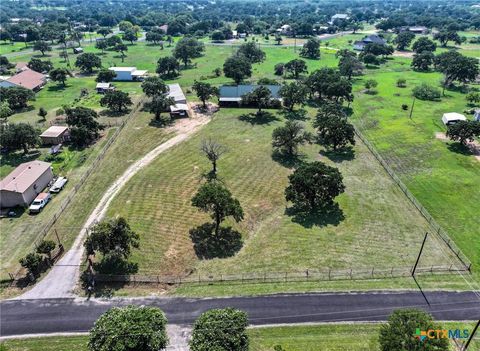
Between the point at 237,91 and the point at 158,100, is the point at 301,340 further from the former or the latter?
the point at 237,91

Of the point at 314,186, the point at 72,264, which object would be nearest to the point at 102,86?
the point at 72,264

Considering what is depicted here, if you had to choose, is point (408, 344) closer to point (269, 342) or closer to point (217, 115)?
point (269, 342)

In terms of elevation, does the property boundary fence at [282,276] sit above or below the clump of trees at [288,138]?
below

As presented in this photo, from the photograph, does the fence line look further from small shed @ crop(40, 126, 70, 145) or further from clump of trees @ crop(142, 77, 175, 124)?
small shed @ crop(40, 126, 70, 145)

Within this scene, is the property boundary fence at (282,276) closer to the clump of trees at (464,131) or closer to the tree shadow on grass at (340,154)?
the tree shadow on grass at (340,154)

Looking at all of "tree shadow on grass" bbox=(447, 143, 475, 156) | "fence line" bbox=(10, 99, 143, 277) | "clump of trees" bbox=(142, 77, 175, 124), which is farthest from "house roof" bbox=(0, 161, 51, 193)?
"tree shadow on grass" bbox=(447, 143, 475, 156)

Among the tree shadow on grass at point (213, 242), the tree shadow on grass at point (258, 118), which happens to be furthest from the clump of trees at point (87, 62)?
the tree shadow on grass at point (213, 242)
